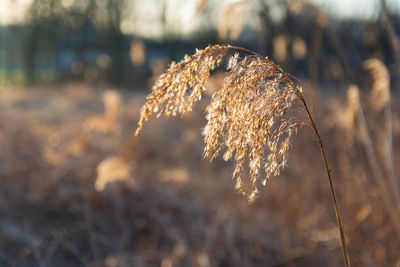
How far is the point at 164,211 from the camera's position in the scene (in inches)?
128

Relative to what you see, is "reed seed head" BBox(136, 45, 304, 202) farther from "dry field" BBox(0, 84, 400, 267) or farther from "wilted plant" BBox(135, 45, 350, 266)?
"dry field" BBox(0, 84, 400, 267)

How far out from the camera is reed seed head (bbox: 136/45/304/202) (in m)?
0.81

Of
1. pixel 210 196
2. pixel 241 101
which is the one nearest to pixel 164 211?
pixel 210 196

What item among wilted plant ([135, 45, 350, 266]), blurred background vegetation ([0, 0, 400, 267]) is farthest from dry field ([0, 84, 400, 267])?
wilted plant ([135, 45, 350, 266])

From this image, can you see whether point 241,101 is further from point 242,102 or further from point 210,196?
point 210,196

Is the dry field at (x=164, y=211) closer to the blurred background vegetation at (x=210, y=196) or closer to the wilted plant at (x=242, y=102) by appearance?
the blurred background vegetation at (x=210, y=196)

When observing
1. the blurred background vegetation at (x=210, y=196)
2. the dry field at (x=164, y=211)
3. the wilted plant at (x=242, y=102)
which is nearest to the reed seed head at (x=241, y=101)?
the wilted plant at (x=242, y=102)

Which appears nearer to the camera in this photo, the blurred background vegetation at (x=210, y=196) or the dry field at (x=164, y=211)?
the blurred background vegetation at (x=210, y=196)

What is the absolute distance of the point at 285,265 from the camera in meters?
2.79

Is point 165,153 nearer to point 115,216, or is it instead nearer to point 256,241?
point 115,216

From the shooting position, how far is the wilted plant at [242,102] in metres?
0.81

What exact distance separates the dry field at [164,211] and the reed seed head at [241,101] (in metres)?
1.41

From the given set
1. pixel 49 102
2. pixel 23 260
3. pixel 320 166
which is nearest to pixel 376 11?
pixel 320 166

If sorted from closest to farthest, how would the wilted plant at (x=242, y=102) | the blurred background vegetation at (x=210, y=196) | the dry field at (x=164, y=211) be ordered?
the wilted plant at (x=242, y=102) → the blurred background vegetation at (x=210, y=196) → the dry field at (x=164, y=211)
